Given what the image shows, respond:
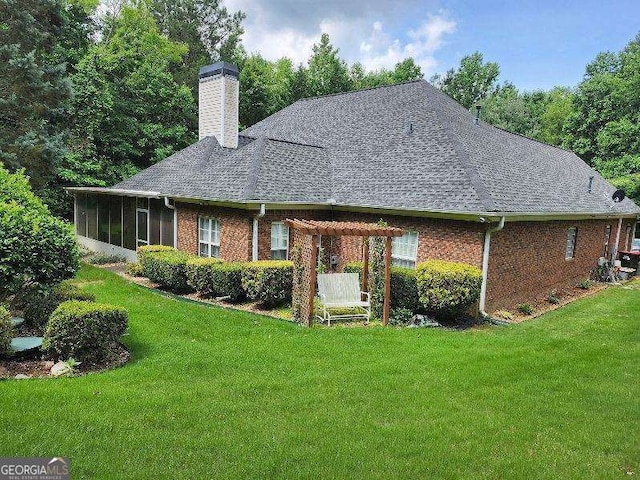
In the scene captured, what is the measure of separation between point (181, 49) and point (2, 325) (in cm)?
3442

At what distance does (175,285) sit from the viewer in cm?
1216

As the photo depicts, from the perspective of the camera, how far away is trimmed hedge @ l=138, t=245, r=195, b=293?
472 inches

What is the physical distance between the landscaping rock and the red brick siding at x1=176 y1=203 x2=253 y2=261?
6432 mm

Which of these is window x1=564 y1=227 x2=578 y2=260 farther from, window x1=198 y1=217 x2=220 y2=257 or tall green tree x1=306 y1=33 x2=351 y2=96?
tall green tree x1=306 y1=33 x2=351 y2=96

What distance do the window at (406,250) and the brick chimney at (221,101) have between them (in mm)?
7509

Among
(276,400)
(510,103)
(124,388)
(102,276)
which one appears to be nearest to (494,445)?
Answer: (276,400)

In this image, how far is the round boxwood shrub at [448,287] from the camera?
959 centimetres

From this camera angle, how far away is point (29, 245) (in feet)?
21.7

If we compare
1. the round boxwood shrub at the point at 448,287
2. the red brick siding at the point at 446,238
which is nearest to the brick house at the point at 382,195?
the red brick siding at the point at 446,238

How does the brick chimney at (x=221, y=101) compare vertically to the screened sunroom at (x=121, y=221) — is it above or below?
above

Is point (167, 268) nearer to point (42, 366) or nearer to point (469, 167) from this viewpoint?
point (42, 366)

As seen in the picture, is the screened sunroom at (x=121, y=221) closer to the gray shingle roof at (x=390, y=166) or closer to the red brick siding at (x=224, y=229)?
the red brick siding at (x=224, y=229)

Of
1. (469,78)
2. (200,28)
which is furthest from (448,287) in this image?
(469,78)

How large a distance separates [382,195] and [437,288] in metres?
3.77
